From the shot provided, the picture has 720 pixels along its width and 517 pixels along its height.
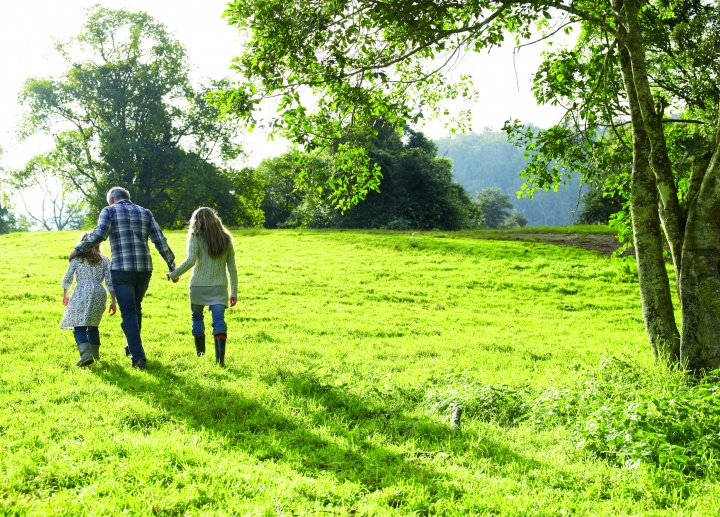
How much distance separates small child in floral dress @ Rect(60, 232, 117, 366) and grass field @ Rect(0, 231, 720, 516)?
1.35 ft

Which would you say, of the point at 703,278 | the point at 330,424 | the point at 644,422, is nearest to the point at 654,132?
the point at 703,278

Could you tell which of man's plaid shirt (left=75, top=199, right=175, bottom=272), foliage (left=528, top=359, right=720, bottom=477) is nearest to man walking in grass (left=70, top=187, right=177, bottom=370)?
man's plaid shirt (left=75, top=199, right=175, bottom=272)

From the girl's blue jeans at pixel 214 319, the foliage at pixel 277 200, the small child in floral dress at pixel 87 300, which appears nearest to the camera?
the small child in floral dress at pixel 87 300

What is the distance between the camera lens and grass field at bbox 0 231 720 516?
388 cm

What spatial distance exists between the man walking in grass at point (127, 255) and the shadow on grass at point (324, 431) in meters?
0.77

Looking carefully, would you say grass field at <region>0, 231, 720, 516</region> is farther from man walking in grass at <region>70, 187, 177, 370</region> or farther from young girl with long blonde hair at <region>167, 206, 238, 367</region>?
young girl with long blonde hair at <region>167, 206, 238, 367</region>

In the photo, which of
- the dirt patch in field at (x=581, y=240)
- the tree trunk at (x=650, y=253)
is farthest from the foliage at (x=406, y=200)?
the tree trunk at (x=650, y=253)

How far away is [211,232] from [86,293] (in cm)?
217

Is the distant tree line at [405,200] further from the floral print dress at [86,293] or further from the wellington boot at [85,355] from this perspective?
the wellington boot at [85,355]

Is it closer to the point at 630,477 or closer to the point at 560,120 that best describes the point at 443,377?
the point at 630,477

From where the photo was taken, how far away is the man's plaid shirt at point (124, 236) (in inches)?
309

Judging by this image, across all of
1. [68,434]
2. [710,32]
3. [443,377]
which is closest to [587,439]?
[443,377]

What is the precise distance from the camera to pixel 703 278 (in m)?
6.92

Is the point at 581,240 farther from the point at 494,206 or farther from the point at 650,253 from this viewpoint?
the point at 494,206
